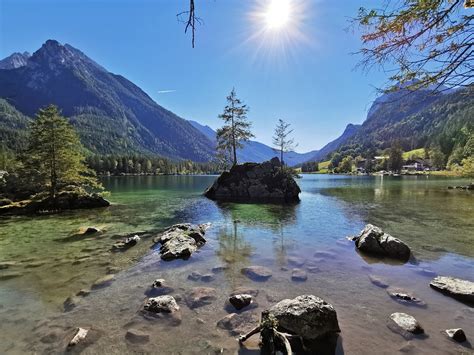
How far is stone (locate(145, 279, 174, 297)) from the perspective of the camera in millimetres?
10664

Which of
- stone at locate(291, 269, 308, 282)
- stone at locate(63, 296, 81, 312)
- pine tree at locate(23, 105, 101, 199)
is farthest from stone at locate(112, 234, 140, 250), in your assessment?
pine tree at locate(23, 105, 101, 199)

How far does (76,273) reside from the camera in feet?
41.4

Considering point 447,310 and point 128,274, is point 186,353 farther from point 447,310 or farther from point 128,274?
point 447,310

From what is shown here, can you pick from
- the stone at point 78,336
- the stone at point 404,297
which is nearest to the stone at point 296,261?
the stone at point 404,297

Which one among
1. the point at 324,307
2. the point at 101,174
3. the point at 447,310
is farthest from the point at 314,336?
the point at 101,174

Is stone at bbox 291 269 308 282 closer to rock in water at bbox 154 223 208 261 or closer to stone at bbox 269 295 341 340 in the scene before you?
stone at bbox 269 295 341 340

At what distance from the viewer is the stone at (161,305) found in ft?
30.0

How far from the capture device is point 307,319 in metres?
7.67

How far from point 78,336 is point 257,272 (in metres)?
7.45

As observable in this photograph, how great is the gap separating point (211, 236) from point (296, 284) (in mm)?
10170

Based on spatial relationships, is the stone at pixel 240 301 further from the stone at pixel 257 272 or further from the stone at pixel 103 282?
the stone at pixel 103 282

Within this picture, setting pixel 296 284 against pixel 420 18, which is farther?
pixel 296 284

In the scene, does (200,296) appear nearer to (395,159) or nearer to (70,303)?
(70,303)

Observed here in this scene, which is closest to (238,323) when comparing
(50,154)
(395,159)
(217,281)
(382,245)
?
(217,281)
